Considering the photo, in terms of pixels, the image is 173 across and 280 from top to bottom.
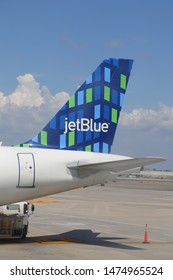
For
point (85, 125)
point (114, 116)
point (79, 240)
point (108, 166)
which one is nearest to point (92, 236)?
point (79, 240)

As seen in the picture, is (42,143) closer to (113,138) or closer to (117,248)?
(113,138)

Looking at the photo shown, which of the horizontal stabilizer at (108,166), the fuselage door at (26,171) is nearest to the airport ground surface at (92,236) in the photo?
the fuselage door at (26,171)

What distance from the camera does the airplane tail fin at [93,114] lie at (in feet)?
91.4

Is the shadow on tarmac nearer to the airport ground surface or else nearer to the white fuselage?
the airport ground surface

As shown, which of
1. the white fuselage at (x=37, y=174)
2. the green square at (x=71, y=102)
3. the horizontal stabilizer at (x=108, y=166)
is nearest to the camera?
the white fuselage at (x=37, y=174)

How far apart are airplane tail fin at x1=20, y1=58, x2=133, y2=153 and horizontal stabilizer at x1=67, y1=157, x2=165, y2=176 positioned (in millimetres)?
1782

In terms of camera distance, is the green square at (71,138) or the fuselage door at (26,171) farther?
the green square at (71,138)

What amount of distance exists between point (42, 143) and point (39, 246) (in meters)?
5.41

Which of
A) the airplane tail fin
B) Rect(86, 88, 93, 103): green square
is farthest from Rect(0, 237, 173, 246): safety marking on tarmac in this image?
Rect(86, 88, 93, 103): green square

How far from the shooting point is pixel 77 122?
28203 millimetres

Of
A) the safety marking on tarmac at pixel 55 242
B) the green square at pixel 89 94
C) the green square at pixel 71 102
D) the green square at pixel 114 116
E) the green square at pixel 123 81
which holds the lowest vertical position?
the safety marking on tarmac at pixel 55 242

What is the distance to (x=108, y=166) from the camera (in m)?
25.9

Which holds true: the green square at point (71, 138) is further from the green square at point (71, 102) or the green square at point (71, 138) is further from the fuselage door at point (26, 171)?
the fuselage door at point (26, 171)
